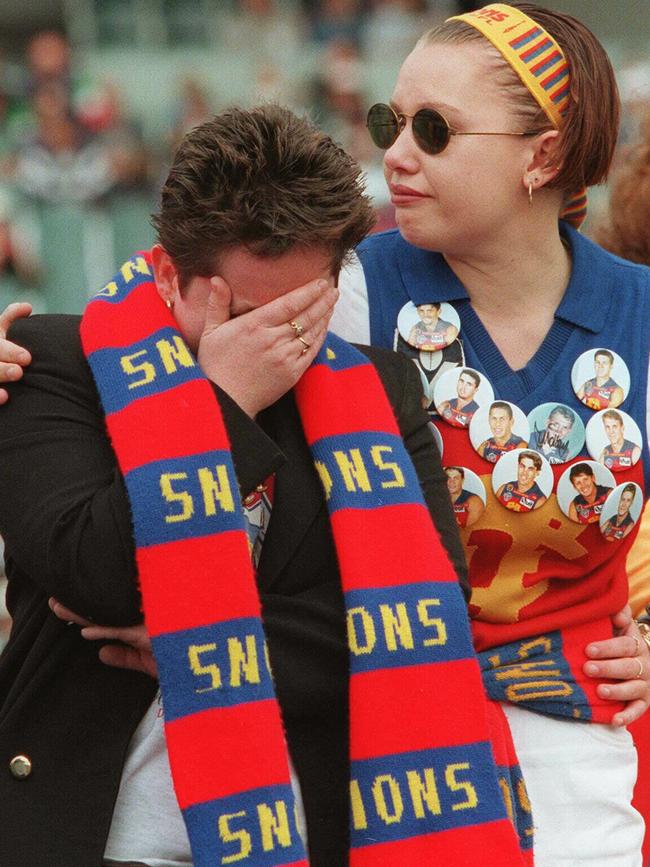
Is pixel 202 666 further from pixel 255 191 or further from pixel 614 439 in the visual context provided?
pixel 614 439

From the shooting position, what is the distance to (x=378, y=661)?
2084mm

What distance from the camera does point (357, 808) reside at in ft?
6.80

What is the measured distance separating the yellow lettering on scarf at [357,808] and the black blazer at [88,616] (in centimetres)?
7

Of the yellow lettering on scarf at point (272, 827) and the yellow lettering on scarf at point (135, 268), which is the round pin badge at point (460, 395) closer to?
the yellow lettering on scarf at point (135, 268)

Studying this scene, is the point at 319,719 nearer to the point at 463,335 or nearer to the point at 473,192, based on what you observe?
the point at 463,335

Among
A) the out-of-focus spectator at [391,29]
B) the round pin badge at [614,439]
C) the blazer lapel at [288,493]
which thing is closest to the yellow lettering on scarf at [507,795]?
the blazer lapel at [288,493]

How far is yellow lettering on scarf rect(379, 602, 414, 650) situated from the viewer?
2.10 meters

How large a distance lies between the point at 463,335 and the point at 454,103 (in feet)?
1.44

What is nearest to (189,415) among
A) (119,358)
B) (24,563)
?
(119,358)

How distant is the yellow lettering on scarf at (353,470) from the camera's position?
2.22 meters

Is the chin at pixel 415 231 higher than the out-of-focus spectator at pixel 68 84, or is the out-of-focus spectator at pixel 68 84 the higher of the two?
the chin at pixel 415 231

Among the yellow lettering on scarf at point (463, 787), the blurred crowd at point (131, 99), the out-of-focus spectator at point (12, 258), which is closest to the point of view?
the yellow lettering on scarf at point (463, 787)

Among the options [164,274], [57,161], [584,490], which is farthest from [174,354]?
[57,161]

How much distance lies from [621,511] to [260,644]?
868 millimetres
